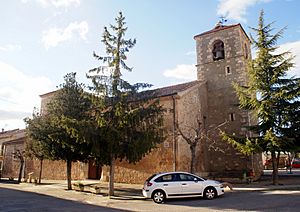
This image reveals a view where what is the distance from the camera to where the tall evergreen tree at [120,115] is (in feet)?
45.0

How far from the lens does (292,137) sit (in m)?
16.0

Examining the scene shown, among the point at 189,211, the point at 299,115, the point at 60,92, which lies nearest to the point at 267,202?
the point at 189,211

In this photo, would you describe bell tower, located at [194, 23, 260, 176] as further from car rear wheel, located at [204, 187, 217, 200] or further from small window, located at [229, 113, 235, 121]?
car rear wheel, located at [204, 187, 217, 200]

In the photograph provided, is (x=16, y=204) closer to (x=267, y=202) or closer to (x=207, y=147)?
(x=267, y=202)

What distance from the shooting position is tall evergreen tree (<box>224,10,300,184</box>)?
16047mm

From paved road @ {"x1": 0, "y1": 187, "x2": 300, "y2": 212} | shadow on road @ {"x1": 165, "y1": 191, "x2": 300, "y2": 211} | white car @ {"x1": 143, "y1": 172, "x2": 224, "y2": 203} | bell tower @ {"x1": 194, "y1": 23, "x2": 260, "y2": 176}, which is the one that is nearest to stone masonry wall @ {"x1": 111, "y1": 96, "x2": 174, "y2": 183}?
bell tower @ {"x1": 194, "y1": 23, "x2": 260, "y2": 176}

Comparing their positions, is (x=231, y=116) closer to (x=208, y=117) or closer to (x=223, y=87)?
(x=208, y=117)

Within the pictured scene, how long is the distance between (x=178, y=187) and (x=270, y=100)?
27.5ft

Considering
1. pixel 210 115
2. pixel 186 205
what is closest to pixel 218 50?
pixel 210 115

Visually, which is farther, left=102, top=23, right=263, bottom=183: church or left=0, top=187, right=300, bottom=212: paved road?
left=102, top=23, right=263, bottom=183: church

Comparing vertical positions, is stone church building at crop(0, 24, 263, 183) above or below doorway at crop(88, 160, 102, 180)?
above

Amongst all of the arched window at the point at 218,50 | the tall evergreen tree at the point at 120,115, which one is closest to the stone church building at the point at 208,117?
the arched window at the point at 218,50

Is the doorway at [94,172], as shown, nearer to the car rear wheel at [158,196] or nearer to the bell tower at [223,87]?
the bell tower at [223,87]

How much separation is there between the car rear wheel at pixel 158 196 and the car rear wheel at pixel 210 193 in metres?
1.91
